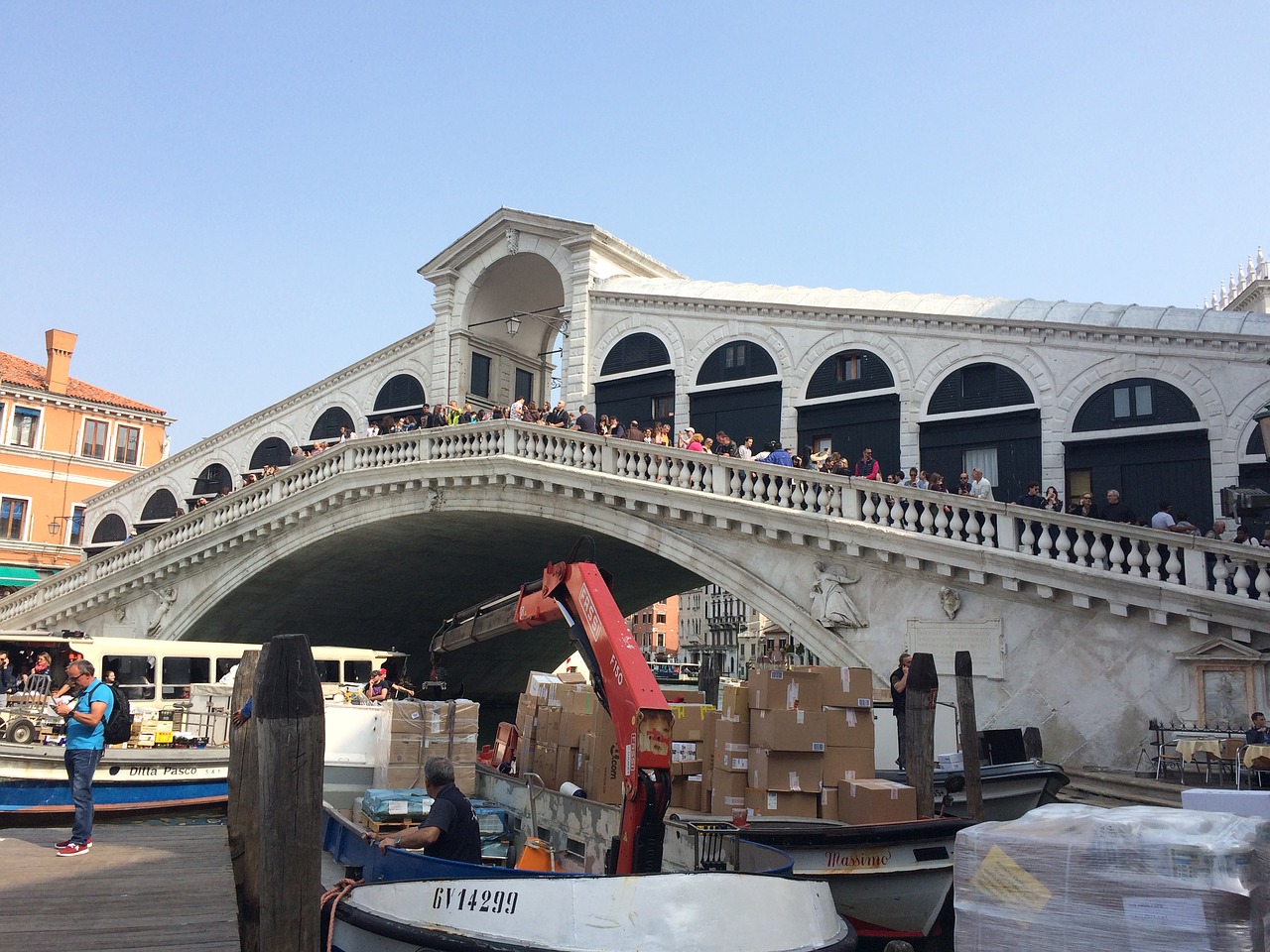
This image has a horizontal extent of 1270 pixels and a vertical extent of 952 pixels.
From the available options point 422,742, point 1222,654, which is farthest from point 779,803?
point 1222,654

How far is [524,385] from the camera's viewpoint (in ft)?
100

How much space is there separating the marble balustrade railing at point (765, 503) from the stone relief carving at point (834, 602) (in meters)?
1.00

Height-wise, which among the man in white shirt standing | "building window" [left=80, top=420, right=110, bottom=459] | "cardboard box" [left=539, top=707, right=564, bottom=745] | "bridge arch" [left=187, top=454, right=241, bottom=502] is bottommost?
"cardboard box" [left=539, top=707, right=564, bottom=745]

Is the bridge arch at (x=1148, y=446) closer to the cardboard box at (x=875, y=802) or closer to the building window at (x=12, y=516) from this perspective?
the cardboard box at (x=875, y=802)

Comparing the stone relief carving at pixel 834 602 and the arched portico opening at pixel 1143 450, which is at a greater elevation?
the arched portico opening at pixel 1143 450

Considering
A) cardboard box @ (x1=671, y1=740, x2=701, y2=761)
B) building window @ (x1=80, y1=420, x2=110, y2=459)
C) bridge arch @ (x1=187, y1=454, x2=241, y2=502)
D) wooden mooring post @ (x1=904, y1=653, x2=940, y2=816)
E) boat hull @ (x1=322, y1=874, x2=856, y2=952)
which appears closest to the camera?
boat hull @ (x1=322, y1=874, x2=856, y2=952)

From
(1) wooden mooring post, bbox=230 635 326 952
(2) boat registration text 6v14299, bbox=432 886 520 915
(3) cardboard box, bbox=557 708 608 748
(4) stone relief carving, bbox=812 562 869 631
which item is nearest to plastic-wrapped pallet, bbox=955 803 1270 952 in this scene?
(2) boat registration text 6v14299, bbox=432 886 520 915

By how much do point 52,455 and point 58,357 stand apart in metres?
3.48

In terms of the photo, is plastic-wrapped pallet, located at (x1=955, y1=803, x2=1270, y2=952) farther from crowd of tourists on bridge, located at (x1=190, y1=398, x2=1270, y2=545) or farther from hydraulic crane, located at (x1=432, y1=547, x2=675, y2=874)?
crowd of tourists on bridge, located at (x1=190, y1=398, x2=1270, y2=545)

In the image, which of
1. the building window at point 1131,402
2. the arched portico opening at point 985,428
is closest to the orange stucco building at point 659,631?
the arched portico opening at point 985,428

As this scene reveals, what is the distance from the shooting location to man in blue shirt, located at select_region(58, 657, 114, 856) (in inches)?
322

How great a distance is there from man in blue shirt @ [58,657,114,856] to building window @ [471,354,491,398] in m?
20.6

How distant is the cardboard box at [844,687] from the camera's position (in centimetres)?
981

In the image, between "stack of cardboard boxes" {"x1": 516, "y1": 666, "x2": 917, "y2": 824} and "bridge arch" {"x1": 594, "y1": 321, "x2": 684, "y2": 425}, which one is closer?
"stack of cardboard boxes" {"x1": 516, "y1": 666, "x2": 917, "y2": 824}
